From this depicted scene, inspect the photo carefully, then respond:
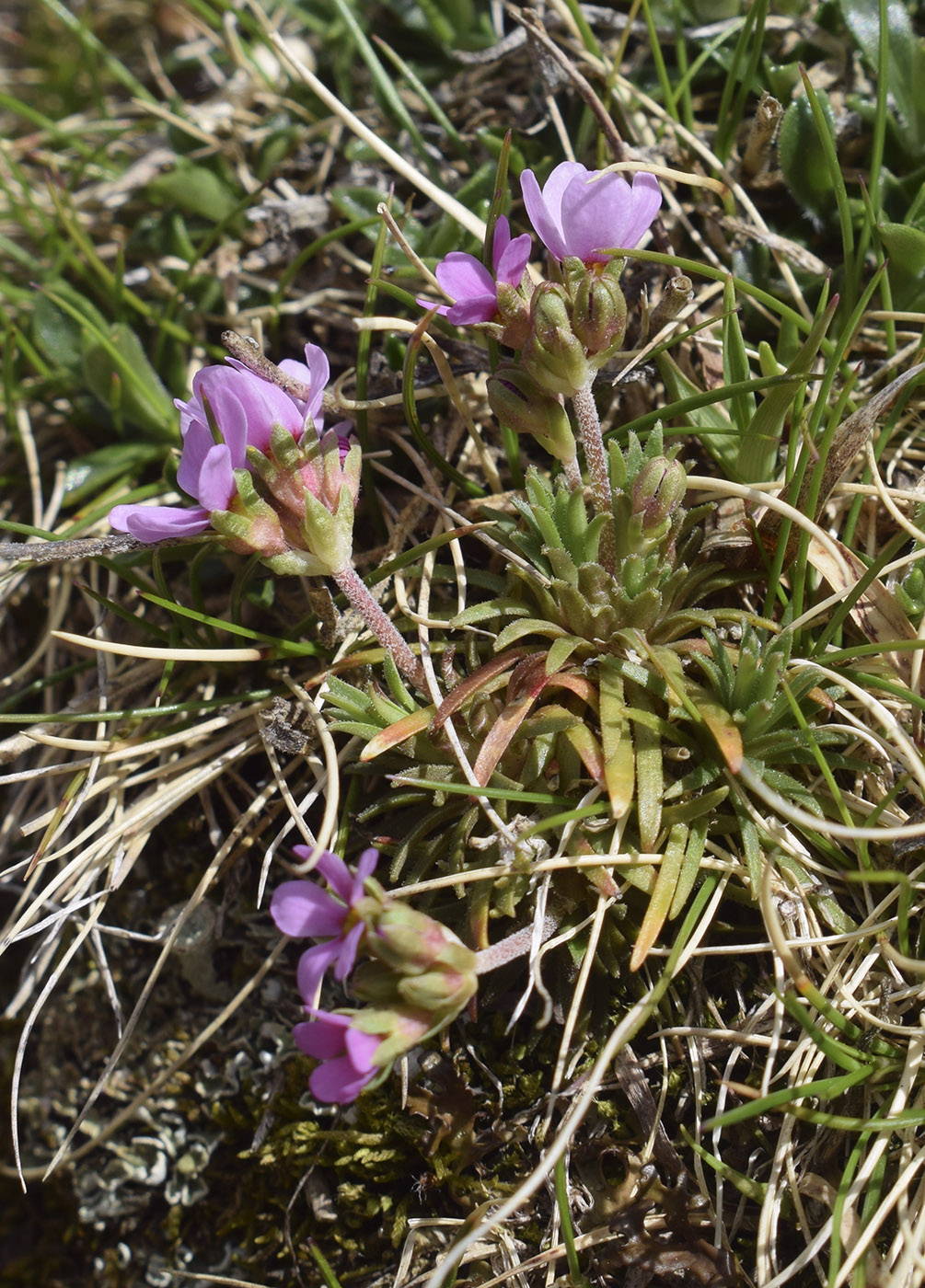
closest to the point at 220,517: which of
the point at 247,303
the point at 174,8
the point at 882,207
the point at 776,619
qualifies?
the point at 776,619

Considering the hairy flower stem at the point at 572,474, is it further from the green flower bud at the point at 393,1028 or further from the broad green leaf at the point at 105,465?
the broad green leaf at the point at 105,465

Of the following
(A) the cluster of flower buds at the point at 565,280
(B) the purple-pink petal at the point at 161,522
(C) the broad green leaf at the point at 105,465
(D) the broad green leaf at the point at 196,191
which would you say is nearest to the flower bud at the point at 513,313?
(A) the cluster of flower buds at the point at 565,280

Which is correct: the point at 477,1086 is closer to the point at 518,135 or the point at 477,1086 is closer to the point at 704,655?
the point at 704,655

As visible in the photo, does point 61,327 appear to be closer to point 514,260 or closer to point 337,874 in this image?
point 514,260

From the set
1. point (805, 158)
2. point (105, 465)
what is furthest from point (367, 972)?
point (805, 158)

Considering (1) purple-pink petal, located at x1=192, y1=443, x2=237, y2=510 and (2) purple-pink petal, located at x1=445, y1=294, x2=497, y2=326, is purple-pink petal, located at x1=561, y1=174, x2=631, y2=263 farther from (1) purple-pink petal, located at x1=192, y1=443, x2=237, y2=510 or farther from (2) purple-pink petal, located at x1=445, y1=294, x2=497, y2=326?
(1) purple-pink petal, located at x1=192, y1=443, x2=237, y2=510

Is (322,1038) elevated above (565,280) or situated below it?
below
